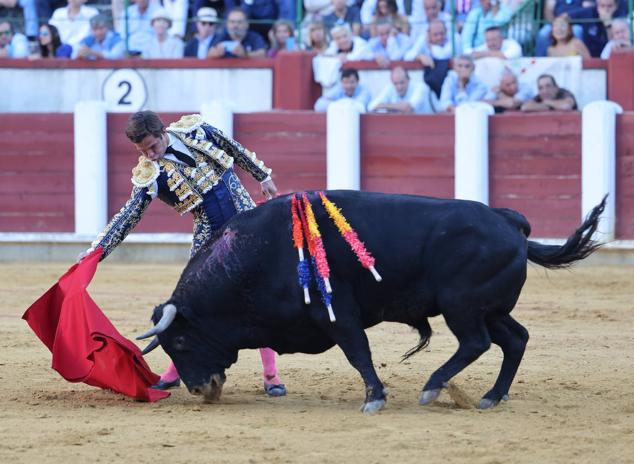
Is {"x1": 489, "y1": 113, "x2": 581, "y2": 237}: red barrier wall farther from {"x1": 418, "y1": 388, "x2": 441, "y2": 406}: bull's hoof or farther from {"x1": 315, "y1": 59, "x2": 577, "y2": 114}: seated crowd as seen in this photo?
{"x1": 418, "y1": 388, "x2": 441, "y2": 406}: bull's hoof

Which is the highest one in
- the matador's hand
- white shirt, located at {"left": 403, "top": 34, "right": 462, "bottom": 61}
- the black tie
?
white shirt, located at {"left": 403, "top": 34, "right": 462, "bottom": 61}

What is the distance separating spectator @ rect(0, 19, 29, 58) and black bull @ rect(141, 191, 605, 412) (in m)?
7.34

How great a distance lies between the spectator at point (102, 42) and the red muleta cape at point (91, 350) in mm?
6565

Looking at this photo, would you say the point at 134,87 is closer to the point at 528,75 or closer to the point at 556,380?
the point at 528,75

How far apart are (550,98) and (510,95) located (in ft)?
1.10

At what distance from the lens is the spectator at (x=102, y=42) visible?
11.3 metres

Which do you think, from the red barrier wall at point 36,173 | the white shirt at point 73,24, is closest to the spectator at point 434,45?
the red barrier wall at point 36,173

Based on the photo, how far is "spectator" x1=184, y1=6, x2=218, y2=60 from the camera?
11.1 metres

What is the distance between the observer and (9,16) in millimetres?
12281

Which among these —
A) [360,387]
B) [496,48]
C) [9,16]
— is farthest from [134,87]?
[360,387]

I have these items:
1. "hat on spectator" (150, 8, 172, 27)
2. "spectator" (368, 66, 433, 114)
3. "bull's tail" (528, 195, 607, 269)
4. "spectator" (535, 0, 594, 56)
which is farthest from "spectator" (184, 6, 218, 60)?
"bull's tail" (528, 195, 607, 269)

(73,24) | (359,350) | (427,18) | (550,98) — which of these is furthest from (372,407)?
(73,24)

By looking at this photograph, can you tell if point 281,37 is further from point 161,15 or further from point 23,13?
point 23,13

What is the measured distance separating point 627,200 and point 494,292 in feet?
18.8
